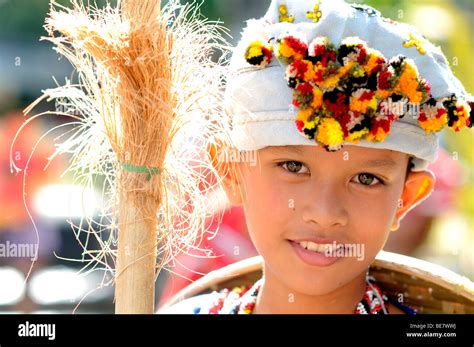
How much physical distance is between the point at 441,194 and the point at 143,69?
229cm

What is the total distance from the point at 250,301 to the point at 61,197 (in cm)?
120

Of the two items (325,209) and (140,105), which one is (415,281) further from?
(140,105)

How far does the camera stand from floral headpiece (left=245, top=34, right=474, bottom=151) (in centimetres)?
166

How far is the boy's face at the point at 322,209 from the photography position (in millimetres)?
1713

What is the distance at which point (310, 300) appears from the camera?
6.08 ft

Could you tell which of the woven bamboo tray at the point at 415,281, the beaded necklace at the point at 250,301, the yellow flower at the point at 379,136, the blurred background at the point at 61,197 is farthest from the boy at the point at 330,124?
the blurred background at the point at 61,197

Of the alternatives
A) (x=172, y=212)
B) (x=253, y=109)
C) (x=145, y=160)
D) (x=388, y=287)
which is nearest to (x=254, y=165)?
(x=253, y=109)

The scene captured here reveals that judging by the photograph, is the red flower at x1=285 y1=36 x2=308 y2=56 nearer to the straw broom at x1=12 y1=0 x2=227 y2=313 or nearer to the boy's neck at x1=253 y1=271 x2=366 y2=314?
the straw broom at x1=12 y1=0 x2=227 y2=313

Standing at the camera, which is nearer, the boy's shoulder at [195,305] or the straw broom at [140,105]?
the straw broom at [140,105]

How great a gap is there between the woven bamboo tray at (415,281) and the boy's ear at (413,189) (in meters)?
0.20

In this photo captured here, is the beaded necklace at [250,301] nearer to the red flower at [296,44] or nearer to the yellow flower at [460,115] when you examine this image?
the yellow flower at [460,115]

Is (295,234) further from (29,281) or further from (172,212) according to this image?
(29,281)

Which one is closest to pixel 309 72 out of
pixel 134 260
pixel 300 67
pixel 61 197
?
pixel 300 67
